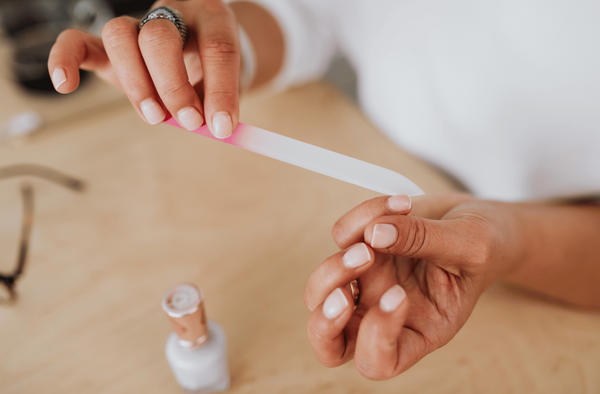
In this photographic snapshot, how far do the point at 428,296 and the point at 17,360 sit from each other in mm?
428

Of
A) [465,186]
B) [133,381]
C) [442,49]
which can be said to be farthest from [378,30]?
[133,381]

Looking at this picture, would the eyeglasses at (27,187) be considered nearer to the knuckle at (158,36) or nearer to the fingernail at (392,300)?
the knuckle at (158,36)

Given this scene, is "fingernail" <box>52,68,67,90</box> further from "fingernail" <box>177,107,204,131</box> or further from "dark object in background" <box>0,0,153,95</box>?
"dark object in background" <box>0,0,153,95</box>

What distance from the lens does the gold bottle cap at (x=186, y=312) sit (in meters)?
0.31

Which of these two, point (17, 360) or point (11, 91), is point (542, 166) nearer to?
point (17, 360)

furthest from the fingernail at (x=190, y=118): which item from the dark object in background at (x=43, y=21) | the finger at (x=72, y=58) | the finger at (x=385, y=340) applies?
the dark object in background at (x=43, y=21)

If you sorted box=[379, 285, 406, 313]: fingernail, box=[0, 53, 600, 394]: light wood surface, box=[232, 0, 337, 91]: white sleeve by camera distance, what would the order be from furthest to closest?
box=[232, 0, 337, 91]: white sleeve < box=[0, 53, 600, 394]: light wood surface < box=[379, 285, 406, 313]: fingernail

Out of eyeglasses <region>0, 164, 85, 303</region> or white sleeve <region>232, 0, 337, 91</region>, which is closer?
eyeglasses <region>0, 164, 85, 303</region>

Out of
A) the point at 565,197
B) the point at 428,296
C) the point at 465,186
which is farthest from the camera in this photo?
the point at 465,186

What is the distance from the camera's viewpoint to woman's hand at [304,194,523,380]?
28cm

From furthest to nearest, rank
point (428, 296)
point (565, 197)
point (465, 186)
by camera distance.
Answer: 1. point (465, 186)
2. point (565, 197)
3. point (428, 296)

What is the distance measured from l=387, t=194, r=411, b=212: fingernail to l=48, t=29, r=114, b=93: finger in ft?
1.05

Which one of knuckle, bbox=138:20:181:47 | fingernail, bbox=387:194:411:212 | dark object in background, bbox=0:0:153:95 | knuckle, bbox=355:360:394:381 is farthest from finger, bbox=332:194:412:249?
dark object in background, bbox=0:0:153:95

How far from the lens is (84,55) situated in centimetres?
40
